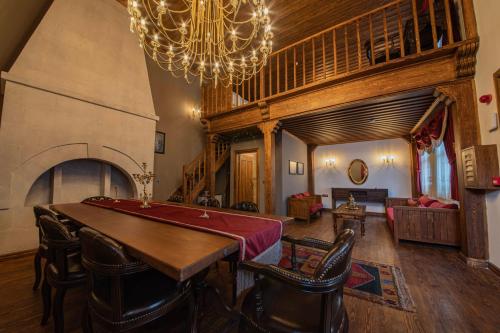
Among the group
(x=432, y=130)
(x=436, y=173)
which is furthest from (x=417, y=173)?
(x=432, y=130)

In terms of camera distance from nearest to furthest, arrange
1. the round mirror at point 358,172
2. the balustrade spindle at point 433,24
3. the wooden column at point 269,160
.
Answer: the balustrade spindle at point 433,24, the wooden column at point 269,160, the round mirror at point 358,172

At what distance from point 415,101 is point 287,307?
4182 millimetres

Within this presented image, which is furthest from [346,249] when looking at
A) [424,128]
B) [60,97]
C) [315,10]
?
[424,128]

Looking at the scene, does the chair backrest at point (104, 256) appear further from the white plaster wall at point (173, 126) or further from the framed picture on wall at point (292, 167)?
the framed picture on wall at point (292, 167)

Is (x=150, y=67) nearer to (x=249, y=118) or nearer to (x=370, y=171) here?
(x=249, y=118)

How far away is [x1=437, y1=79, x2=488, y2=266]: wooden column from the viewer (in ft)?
8.01

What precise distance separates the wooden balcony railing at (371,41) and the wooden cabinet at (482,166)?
1464mm

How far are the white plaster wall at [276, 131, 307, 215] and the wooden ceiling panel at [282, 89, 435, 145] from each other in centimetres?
26

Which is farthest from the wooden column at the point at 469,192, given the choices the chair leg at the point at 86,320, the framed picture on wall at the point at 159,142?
the framed picture on wall at the point at 159,142

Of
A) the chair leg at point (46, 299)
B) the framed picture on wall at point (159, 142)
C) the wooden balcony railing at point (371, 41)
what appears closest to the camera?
the chair leg at point (46, 299)

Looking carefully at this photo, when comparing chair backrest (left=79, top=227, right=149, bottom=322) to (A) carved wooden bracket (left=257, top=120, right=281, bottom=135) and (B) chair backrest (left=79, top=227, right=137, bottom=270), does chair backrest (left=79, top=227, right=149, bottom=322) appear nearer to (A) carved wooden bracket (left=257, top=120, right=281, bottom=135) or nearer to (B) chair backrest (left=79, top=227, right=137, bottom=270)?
(B) chair backrest (left=79, top=227, right=137, bottom=270)

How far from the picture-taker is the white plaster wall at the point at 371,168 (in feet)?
19.8

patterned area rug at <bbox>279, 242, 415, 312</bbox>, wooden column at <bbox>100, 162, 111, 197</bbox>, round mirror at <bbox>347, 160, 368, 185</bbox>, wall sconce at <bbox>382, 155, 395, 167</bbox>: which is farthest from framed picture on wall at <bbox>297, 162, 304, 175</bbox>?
wooden column at <bbox>100, 162, 111, 197</bbox>

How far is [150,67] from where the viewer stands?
481 centimetres
